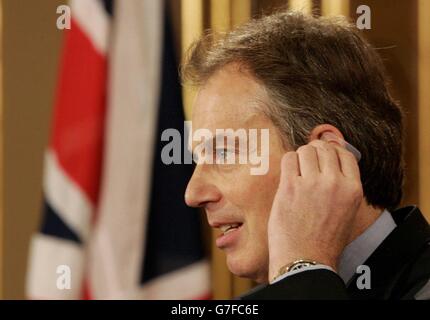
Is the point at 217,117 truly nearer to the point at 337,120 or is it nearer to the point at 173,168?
the point at 337,120

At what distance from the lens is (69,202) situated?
1332mm

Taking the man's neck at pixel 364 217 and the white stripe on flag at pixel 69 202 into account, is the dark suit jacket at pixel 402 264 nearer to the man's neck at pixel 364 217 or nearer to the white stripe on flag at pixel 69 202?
the man's neck at pixel 364 217

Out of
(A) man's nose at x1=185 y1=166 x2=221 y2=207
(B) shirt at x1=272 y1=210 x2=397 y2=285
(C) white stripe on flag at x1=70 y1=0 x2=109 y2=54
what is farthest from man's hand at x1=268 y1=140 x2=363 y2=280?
(C) white stripe on flag at x1=70 y1=0 x2=109 y2=54

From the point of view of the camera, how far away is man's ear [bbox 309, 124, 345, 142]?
36.7 inches

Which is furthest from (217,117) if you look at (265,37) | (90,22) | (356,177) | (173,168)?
(90,22)

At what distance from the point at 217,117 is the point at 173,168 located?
1.27 ft

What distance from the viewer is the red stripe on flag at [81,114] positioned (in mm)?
1343

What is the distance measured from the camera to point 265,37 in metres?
1.00

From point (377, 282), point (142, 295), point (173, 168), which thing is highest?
point (173, 168)

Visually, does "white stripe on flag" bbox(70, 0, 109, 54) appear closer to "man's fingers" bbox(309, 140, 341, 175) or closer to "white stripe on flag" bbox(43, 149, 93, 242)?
"white stripe on flag" bbox(43, 149, 93, 242)

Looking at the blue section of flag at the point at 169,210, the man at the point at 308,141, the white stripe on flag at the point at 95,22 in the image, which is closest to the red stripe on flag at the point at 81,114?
the white stripe on flag at the point at 95,22

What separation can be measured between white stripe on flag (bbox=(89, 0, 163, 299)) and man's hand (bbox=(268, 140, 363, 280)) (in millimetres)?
578

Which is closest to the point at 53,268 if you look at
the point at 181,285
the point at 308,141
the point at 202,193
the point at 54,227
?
the point at 54,227

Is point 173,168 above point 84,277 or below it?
above
